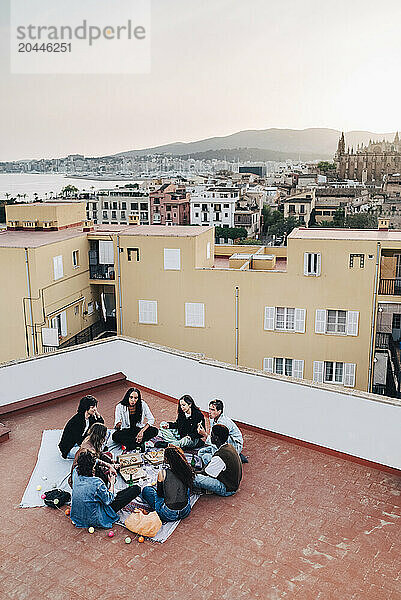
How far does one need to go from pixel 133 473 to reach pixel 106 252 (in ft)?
49.4

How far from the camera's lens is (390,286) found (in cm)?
1794

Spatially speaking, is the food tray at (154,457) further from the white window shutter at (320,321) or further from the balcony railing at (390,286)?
the balcony railing at (390,286)

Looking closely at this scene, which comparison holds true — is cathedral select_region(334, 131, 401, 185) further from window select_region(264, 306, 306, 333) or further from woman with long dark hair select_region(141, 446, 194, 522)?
woman with long dark hair select_region(141, 446, 194, 522)

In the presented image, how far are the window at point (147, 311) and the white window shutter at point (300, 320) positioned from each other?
4652mm

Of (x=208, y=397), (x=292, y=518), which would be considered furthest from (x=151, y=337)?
(x=292, y=518)

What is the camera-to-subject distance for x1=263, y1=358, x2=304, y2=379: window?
1786 cm

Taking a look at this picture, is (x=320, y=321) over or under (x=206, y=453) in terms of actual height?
under

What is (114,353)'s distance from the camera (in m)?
8.73

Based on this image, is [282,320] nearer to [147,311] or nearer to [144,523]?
[147,311]

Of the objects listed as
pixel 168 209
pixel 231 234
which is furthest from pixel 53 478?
pixel 168 209

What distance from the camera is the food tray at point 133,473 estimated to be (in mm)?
5655

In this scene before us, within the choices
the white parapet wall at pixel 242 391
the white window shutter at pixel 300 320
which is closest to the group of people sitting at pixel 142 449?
the white parapet wall at pixel 242 391

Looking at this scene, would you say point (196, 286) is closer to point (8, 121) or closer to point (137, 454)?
point (137, 454)

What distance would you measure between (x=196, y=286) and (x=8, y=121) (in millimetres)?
53026
